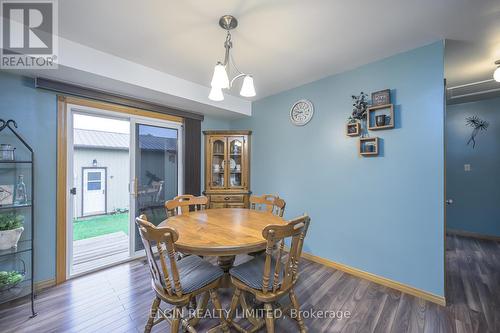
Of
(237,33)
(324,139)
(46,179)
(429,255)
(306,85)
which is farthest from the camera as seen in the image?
(306,85)

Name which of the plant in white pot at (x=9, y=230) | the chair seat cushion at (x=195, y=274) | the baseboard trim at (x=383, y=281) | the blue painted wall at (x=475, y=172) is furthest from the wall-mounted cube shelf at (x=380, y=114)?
the plant in white pot at (x=9, y=230)

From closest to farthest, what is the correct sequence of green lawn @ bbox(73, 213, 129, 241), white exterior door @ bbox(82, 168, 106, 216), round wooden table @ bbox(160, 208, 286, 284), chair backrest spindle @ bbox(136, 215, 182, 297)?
chair backrest spindle @ bbox(136, 215, 182, 297) < round wooden table @ bbox(160, 208, 286, 284) < green lawn @ bbox(73, 213, 129, 241) < white exterior door @ bbox(82, 168, 106, 216)

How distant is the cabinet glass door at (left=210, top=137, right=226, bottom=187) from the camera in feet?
Answer: 11.7

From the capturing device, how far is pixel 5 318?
169 centimetres

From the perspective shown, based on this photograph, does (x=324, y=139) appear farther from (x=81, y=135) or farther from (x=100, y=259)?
(x=81, y=135)

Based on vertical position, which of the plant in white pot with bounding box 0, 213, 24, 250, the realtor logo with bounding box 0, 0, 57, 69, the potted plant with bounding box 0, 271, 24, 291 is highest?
the realtor logo with bounding box 0, 0, 57, 69

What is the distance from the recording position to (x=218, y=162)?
3680 mm

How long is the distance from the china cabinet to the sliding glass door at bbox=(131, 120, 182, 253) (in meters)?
0.51

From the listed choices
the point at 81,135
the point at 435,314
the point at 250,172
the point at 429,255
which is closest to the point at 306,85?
the point at 250,172

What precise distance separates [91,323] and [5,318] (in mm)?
762

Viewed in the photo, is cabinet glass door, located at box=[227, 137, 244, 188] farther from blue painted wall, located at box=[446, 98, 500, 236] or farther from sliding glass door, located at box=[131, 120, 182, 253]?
blue painted wall, located at box=[446, 98, 500, 236]

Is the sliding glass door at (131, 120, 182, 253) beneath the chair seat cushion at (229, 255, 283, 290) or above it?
above

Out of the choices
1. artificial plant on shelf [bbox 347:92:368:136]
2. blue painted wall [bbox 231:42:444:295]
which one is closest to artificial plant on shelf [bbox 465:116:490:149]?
blue painted wall [bbox 231:42:444:295]

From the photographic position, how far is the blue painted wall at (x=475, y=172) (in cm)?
352
